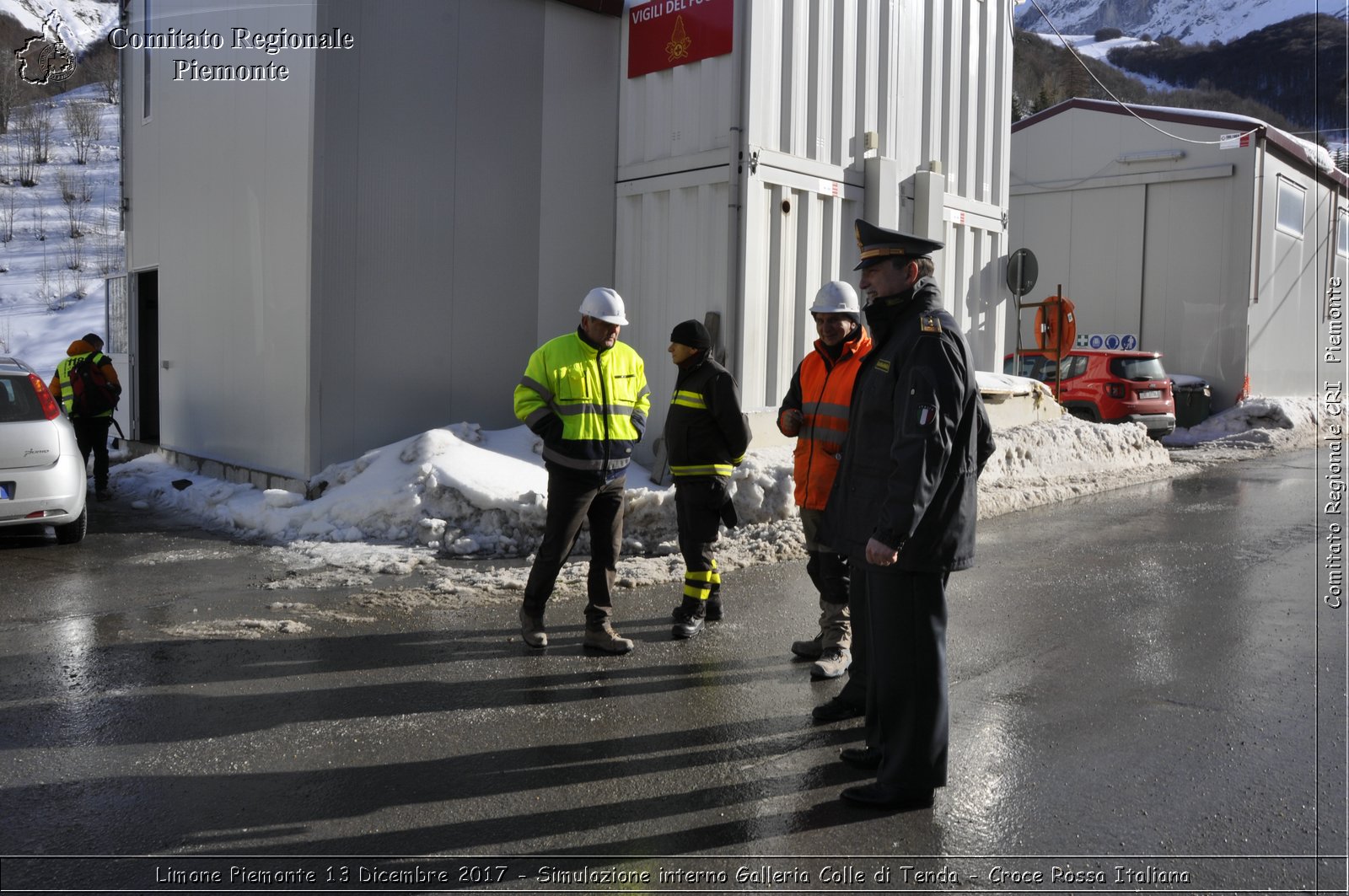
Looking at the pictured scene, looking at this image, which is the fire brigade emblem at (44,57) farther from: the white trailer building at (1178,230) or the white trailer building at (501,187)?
the white trailer building at (1178,230)

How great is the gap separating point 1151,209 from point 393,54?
18.5m

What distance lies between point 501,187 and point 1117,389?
10.8 metres

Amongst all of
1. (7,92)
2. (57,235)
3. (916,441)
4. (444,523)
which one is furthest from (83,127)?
(916,441)

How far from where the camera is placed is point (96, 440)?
11.4m

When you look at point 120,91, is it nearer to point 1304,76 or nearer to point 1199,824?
point 1199,824

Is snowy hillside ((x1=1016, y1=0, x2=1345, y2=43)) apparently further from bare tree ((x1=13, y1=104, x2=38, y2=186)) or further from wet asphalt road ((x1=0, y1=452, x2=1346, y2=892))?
bare tree ((x1=13, y1=104, x2=38, y2=186))

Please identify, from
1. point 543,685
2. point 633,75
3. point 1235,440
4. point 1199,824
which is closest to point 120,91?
point 633,75

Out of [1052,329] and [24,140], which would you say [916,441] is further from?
[24,140]

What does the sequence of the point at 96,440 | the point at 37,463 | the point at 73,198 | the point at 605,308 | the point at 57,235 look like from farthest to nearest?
the point at 73,198
the point at 57,235
the point at 96,440
the point at 37,463
the point at 605,308

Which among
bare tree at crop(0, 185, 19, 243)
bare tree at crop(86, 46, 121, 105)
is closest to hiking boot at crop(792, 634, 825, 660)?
bare tree at crop(0, 185, 19, 243)

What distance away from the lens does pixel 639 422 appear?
20.2ft

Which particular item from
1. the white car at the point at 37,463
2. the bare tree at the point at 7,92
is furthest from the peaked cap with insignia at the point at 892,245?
the bare tree at the point at 7,92

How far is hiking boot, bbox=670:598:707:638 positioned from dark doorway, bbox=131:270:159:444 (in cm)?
1069

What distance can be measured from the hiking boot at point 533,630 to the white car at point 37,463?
16.7 feet
